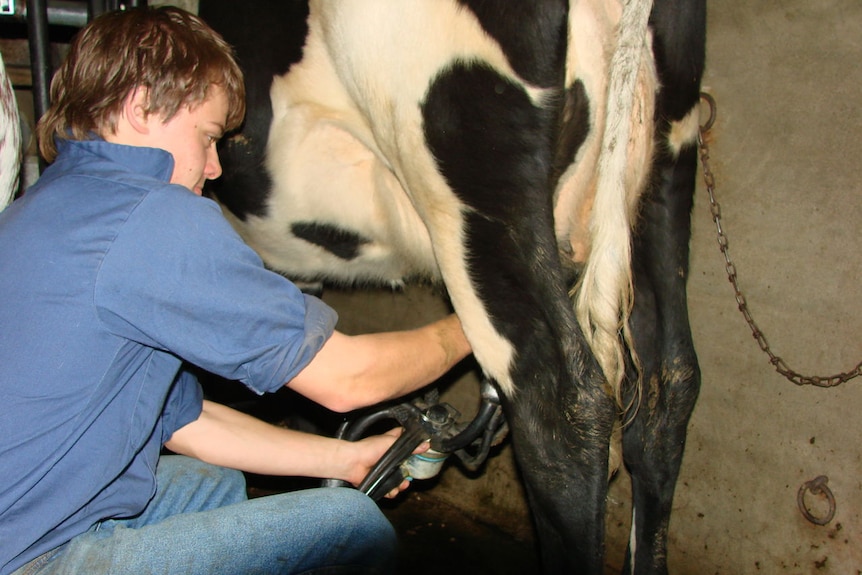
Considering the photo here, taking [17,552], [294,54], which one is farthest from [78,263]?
[294,54]

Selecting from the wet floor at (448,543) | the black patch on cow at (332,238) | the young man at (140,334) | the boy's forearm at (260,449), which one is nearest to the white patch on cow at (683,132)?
the young man at (140,334)

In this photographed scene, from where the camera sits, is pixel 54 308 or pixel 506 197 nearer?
pixel 54 308

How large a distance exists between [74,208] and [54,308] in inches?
5.2

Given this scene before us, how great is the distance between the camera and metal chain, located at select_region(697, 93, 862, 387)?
1691mm

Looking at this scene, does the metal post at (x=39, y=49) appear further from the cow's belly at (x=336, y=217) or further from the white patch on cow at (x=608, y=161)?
the white patch on cow at (x=608, y=161)

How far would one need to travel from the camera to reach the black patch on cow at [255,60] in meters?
1.56

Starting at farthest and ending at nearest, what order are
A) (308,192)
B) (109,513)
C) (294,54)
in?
(308,192), (294,54), (109,513)

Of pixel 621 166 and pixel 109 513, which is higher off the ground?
pixel 621 166

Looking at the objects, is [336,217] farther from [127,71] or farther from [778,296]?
[778,296]

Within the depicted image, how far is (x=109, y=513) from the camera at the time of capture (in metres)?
1.05

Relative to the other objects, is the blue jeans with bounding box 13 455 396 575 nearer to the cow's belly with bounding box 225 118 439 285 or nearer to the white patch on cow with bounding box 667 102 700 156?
the cow's belly with bounding box 225 118 439 285

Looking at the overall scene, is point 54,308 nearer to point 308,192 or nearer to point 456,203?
point 456,203

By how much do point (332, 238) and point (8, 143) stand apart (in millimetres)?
788

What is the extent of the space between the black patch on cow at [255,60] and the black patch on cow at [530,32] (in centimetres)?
48
